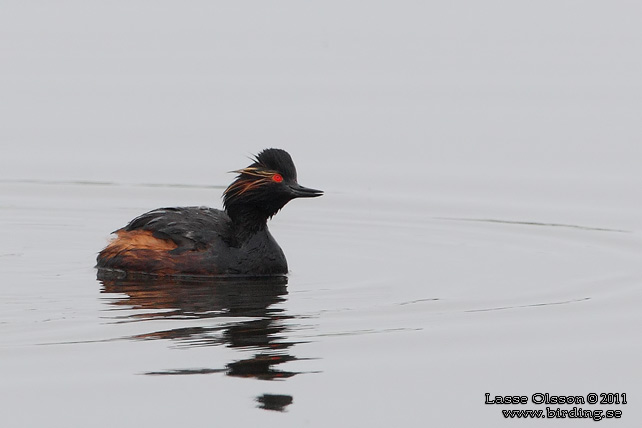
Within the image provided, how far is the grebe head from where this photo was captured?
444 inches

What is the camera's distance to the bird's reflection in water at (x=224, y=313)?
7957 mm

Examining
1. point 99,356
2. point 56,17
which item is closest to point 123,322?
point 99,356

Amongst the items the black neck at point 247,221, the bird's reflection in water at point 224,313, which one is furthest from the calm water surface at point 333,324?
the black neck at point 247,221

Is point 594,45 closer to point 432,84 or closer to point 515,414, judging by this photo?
point 432,84

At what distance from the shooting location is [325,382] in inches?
304

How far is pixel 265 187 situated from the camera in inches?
445

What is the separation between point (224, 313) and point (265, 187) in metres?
2.02

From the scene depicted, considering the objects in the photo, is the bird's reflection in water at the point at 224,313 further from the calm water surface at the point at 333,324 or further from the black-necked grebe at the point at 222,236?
the black-necked grebe at the point at 222,236

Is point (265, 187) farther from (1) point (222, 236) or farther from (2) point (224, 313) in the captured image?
(2) point (224, 313)

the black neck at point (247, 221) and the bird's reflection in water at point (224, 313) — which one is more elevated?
the black neck at point (247, 221)

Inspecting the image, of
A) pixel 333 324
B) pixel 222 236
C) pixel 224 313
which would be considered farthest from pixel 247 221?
pixel 333 324

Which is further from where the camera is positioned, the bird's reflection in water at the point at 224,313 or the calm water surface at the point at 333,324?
the bird's reflection in water at the point at 224,313

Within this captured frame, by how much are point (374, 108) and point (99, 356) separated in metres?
11.2

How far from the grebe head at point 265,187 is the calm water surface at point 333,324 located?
0.63 meters
